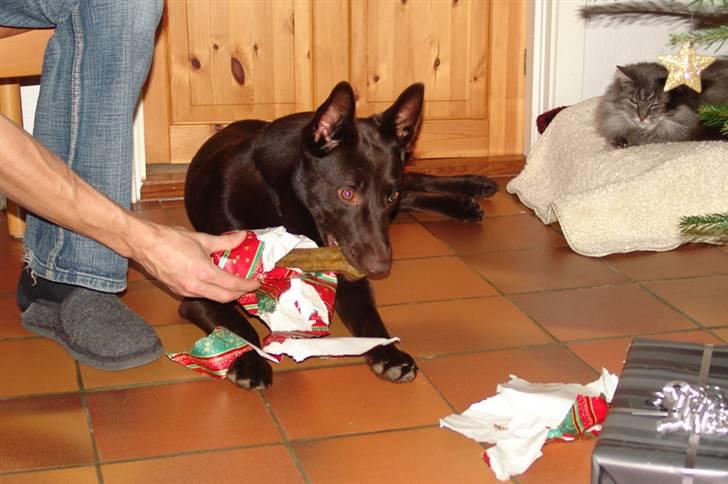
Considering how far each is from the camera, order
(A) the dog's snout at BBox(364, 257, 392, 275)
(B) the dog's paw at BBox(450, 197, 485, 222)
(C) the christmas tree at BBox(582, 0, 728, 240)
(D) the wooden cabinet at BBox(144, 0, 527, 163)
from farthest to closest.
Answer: (D) the wooden cabinet at BBox(144, 0, 527, 163)
(B) the dog's paw at BBox(450, 197, 485, 222)
(A) the dog's snout at BBox(364, 257, 392, 275)
(C) the christmas tree at BBox(582, 0, 728, 240)

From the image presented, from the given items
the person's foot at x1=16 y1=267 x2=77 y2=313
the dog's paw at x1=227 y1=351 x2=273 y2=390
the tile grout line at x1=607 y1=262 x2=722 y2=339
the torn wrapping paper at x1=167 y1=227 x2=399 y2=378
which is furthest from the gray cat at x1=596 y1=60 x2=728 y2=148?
the person's foot at x1=16 y1=267 x2=77 y2=313

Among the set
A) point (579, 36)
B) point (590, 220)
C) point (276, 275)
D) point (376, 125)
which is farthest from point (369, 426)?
point (579, 36)

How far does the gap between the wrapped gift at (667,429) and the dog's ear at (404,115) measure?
1.04 meters

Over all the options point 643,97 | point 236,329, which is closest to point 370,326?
point 236,329

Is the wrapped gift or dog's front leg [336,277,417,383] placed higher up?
the wrapped gift

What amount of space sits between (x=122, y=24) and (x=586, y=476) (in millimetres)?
1267

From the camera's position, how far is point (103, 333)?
83.4 inches

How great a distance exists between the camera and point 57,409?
1929 millimetres

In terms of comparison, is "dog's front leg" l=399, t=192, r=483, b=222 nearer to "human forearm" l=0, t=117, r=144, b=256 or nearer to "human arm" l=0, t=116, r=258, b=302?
"human arm" l=0, t=116, r=258, b=302

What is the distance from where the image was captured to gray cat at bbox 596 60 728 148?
3287 mm

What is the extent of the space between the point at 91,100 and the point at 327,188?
56 cm

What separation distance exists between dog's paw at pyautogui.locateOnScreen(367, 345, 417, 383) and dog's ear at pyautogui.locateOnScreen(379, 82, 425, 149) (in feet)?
1.88

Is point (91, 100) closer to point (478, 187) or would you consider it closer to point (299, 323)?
point (299, 323)

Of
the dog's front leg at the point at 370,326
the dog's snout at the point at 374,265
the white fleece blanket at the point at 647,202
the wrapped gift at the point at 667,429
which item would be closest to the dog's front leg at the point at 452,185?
the white fleece blanket at the point at 647,202
